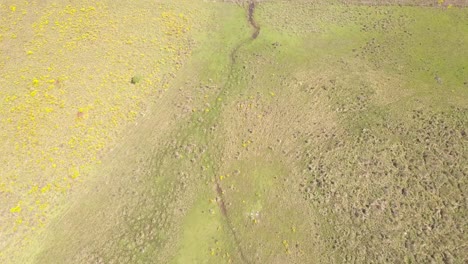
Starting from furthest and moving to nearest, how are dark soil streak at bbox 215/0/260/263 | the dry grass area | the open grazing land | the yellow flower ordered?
the dry grass area
the yellow flower
the open grazing land
dark soil streak at bbox 215/0/260/263

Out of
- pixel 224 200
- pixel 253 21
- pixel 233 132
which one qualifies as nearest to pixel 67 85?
pixel 233 132

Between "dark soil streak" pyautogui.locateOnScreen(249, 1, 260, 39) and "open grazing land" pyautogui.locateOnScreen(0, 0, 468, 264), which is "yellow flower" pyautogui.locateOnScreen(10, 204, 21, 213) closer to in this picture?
"open grazing land" pyautogui.locateOnScreen(0, 0, 468, 264)

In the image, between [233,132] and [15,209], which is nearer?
[15,209]

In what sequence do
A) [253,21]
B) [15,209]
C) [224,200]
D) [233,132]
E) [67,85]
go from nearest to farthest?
[15,209] < [224,200] < [233,132] < [67,85] < [253,21]

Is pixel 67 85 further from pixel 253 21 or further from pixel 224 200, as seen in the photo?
pixel 253 21

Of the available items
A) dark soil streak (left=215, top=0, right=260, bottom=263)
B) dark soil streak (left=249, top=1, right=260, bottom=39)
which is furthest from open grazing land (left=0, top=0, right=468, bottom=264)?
dark soil streak (left=249, top=1, right=260, bottom=39)

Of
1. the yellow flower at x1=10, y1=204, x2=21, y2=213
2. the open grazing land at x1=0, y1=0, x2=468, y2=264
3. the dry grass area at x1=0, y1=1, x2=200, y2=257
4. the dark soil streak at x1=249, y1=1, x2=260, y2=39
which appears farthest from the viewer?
the dark soil streak at x1=249, y1=1, x2=260, y2=39

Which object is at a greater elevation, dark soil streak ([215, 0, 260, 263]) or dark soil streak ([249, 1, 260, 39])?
dark soil streak ([249, 1, 260, 39])

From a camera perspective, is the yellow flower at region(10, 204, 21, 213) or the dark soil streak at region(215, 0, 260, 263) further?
the yellow flower at region(10, 204, 21, 213)
